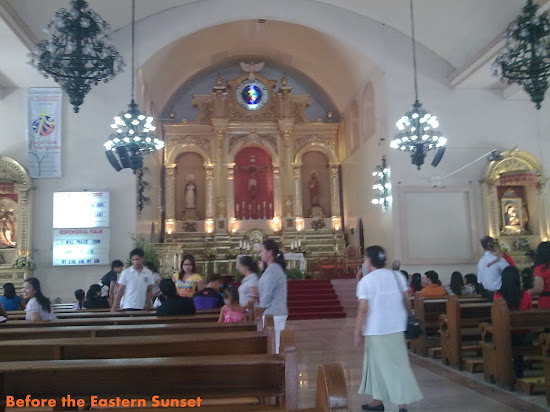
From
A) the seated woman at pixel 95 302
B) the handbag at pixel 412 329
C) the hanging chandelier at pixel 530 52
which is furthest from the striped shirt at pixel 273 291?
the hanging chandelier at pixel 530 52

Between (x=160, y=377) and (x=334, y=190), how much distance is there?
16.7m

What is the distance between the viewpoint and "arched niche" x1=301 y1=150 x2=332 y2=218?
1967 cm

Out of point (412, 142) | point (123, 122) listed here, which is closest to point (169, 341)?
point (123, 122)

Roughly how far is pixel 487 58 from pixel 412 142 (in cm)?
308

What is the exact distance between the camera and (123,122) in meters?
10.1

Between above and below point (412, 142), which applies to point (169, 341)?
below

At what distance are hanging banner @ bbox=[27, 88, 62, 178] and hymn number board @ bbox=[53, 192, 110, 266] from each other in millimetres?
781

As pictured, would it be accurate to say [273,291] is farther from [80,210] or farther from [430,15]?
[430,15]

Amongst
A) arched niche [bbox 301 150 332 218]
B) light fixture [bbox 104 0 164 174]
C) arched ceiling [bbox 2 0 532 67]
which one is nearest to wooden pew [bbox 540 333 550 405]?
light fixture [bbox 104 0 164 174]

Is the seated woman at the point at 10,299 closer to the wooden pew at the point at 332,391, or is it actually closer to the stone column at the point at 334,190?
the wooden pew at the point at 332,391

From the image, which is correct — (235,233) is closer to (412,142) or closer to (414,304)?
(412,142)

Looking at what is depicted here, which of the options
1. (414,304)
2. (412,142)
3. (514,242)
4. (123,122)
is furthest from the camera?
(514,242)

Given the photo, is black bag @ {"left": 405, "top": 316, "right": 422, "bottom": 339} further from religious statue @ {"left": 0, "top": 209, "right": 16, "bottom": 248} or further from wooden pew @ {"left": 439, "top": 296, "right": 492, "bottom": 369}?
religious statue @ {"left": 0, "top": 209, "right": 16, "bottom": 248}

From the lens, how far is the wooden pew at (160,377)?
8.52ft
